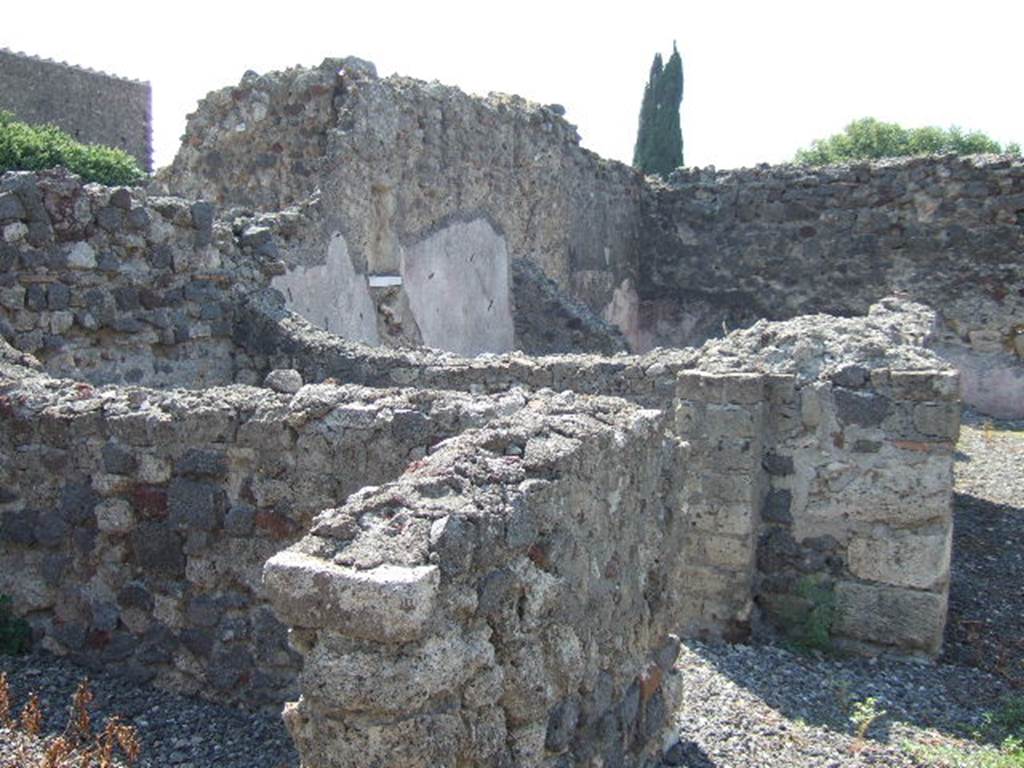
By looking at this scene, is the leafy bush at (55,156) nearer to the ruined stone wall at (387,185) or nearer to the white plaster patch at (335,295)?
the ruined stone wall at (387,185)

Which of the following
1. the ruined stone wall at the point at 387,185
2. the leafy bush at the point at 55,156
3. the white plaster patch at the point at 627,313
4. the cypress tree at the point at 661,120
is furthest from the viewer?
the cypress tree at the point at 661,120

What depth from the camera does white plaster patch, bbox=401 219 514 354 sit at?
388 inches

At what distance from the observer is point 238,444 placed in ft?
12.2

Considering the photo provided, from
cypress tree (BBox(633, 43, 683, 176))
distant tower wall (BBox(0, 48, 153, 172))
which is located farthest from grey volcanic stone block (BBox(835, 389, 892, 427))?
cypress tree (BBox(633, 43, 683, 176))

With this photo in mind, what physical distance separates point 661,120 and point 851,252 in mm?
14123

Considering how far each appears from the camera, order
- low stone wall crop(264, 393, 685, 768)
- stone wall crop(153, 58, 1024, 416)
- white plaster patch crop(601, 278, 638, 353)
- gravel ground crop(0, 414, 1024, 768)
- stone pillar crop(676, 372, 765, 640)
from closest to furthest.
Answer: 1. low stone wall crop(264, 393, 685, 768)
2. gravel ground crop(0, 414, 1024, 768)
3. stone pillar crop(676, 372, 765, 640)
4. stone wall crop(153, 58, 1024, 416)
5. white plaster patch crop(601, 278, 638, 353)

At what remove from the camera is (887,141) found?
3356cm

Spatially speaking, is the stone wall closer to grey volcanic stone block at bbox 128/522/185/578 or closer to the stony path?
grey volcanic stone block at bbox 128/522/185/578

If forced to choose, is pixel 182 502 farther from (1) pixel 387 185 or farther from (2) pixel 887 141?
(2) pixel 887 141

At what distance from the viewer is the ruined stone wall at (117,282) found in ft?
20.1

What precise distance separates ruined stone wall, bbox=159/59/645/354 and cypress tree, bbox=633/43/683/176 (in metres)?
15.0

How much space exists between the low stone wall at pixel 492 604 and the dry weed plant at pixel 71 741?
1164mm

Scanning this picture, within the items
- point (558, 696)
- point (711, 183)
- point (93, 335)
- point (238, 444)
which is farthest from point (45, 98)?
point (558, 696)

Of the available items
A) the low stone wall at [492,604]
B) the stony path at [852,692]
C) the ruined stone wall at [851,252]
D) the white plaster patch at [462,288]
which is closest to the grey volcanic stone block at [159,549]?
the low stone wall at [492,604]
